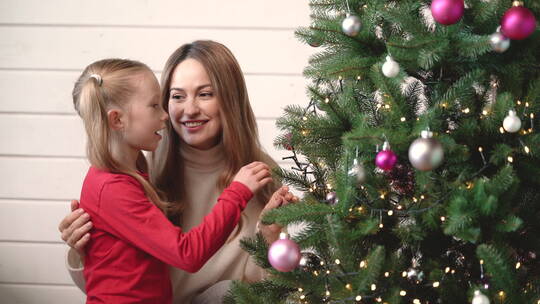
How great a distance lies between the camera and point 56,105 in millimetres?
2506

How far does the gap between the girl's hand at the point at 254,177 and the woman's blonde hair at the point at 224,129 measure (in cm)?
20

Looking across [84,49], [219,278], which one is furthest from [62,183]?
[219,278]

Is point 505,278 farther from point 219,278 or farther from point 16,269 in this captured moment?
point 16,269

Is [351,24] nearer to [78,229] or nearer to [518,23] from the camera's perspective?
[518,23]

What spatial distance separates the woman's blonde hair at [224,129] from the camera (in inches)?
68.9

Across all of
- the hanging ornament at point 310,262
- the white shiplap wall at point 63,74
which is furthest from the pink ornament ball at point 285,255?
the white shiplap wall at point 63,74

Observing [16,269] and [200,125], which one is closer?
[200,125]

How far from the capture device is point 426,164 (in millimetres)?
1026

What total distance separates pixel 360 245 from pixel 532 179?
32 centimetres

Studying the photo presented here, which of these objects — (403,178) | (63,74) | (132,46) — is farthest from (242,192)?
(63,74)

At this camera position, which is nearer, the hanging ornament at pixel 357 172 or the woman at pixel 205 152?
the hanging ornament at pixel 357 172

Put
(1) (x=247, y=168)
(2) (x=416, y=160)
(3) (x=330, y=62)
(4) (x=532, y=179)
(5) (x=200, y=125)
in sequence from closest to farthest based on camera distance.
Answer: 1. (2) (x=416, y=160)
2. (4) (x=532, y=179)
3. (3) (x=330, y=62)
4. (1) (x=247, y=168)
5. (5) (x=200, y=125)

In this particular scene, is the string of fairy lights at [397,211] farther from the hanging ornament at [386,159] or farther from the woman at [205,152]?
the woman at [205,152]

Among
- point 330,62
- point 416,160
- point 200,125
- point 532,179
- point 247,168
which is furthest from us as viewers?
point 200,125
